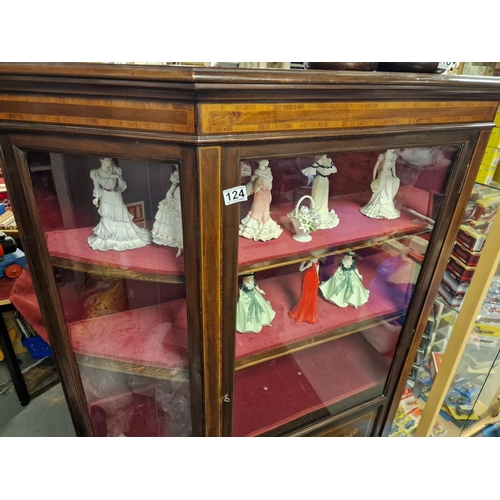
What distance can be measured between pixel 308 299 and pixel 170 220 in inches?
20.0

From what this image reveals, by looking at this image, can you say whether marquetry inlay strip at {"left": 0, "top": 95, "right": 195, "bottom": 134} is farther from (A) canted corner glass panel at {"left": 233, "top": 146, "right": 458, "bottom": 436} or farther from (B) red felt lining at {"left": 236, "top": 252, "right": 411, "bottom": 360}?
(B) red felt lining at {"left": 236, "top": 252, "right": 411, "bottom": 360}

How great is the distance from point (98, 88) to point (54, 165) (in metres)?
0.24

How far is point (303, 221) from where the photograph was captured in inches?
37.5

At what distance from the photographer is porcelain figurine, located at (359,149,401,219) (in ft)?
3.34

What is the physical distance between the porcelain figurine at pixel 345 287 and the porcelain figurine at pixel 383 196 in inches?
6.0

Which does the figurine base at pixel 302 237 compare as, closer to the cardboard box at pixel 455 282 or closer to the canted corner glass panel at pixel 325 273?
the canted corner glass panel at pixel 325 273

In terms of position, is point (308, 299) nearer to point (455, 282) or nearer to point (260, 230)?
point (260, 230)

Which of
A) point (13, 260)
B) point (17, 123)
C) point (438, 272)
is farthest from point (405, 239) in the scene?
point (13, 260)

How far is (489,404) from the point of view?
1566 mm

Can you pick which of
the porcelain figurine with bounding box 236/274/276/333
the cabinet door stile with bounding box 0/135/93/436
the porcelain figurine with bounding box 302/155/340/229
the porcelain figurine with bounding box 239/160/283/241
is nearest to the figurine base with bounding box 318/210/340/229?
the porcelain figurine with bounding box 302/155/340/229

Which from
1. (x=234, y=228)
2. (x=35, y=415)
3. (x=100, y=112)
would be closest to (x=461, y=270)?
(x=234, y=228)

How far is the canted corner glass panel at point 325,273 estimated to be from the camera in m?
0.91

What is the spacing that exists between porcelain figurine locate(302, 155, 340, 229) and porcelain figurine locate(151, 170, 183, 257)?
323 mm

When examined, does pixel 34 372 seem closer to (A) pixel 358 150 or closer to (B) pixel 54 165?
(B) pixel 54 165
